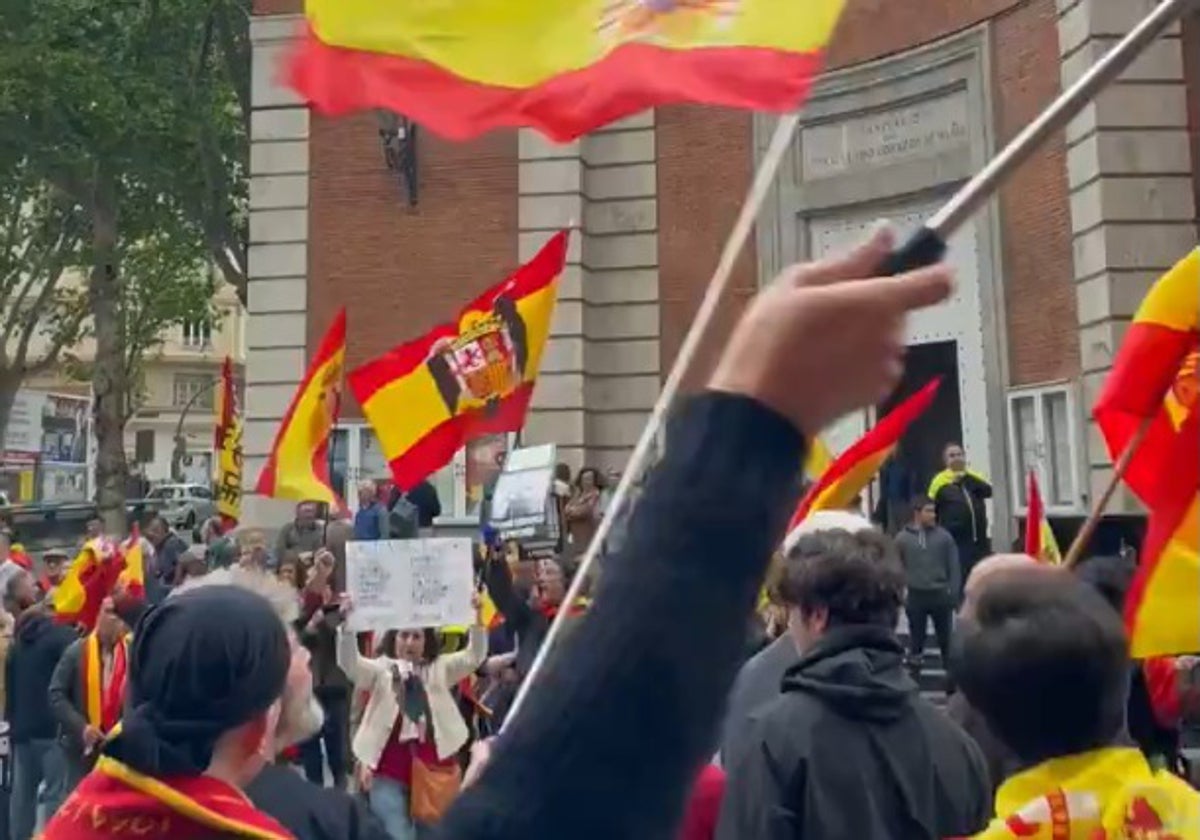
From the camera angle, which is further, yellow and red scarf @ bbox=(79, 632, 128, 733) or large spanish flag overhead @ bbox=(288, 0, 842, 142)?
yellow and red scarf @ bbox=(79, 632, 128, 733)

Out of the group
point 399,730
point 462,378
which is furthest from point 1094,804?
point 399,730

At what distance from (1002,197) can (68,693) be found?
36.5 ft

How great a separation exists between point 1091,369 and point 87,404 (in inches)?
2055

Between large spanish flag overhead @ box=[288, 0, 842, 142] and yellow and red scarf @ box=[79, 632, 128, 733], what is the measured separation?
252 inches

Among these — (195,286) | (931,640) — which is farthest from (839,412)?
(195,286)

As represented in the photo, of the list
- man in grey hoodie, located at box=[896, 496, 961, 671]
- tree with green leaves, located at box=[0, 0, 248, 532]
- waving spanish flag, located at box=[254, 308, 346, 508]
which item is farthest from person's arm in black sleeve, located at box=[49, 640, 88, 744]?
tree with green leaves, located at box=[0, 0, 248, 532]

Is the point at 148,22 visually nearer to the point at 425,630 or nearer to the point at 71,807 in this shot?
the point at 425,630

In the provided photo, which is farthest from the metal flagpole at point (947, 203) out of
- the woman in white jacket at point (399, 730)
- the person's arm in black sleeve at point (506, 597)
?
the person's arm in black sleeve at point (506, 597)

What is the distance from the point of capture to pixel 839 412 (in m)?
1.39

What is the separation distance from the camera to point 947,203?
2070 mm

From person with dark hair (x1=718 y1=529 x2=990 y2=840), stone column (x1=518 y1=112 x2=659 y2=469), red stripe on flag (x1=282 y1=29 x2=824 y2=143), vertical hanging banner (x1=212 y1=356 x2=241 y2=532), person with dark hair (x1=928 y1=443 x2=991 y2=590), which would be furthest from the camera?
stone column (x1=518 y1=112 x2=659 y2=469)

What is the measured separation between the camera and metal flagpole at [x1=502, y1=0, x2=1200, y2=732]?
5.00ft

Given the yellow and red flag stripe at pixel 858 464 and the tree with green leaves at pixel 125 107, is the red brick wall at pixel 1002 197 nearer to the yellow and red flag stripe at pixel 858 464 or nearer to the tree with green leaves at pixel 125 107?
the yellow and red flag stripe at pixel 858 464

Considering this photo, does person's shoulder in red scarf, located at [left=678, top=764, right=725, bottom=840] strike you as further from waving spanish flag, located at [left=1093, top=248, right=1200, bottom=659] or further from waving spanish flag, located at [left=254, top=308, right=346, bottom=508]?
waving spanish flag, located at [left=254, top=308, right=346, bottom=508]
